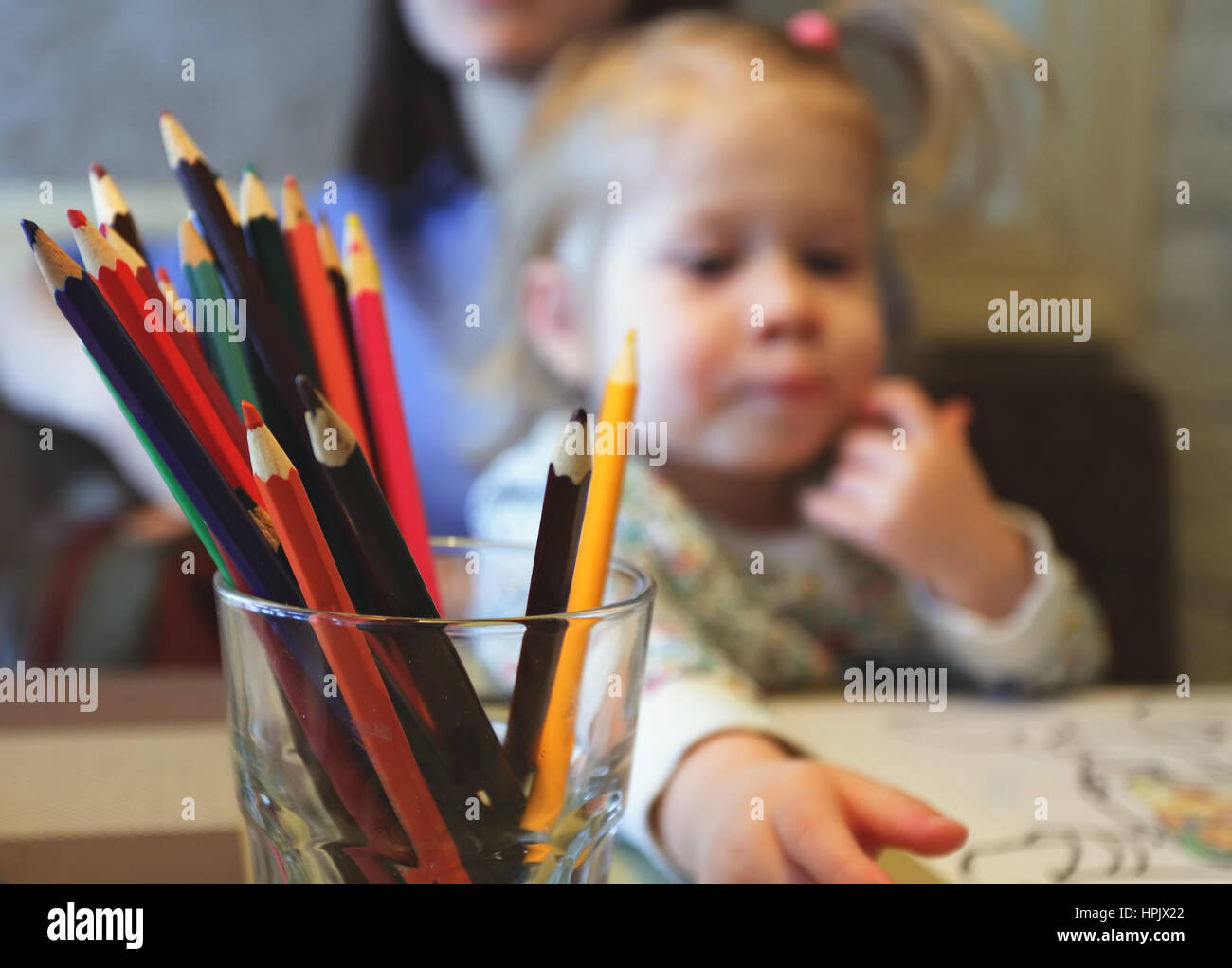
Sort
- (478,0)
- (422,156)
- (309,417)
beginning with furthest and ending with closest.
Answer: (422,156) < (478,0) < (309,417)

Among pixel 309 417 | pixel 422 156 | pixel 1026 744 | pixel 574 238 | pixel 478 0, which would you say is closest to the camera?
pixel 309 417

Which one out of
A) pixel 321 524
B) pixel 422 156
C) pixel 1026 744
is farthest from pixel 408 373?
pixel 321 524

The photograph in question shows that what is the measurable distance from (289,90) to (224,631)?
899 millimetres

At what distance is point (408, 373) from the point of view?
0.87 meters

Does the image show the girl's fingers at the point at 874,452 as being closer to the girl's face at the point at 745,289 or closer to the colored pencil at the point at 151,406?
the girl's face at the point at 745,289

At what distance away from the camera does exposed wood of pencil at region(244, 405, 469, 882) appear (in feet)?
0.59

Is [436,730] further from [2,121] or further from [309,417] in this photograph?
[2,121]

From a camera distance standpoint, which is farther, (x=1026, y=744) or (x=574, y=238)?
(x=574, y=238)

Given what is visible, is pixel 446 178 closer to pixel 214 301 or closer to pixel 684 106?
pixel 684 106

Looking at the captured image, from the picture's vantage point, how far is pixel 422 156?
0.96 meters

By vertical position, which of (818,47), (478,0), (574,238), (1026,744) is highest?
(478,0)

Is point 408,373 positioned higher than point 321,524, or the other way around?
point 408,373

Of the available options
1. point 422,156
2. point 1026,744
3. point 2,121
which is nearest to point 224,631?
point 1026,744
